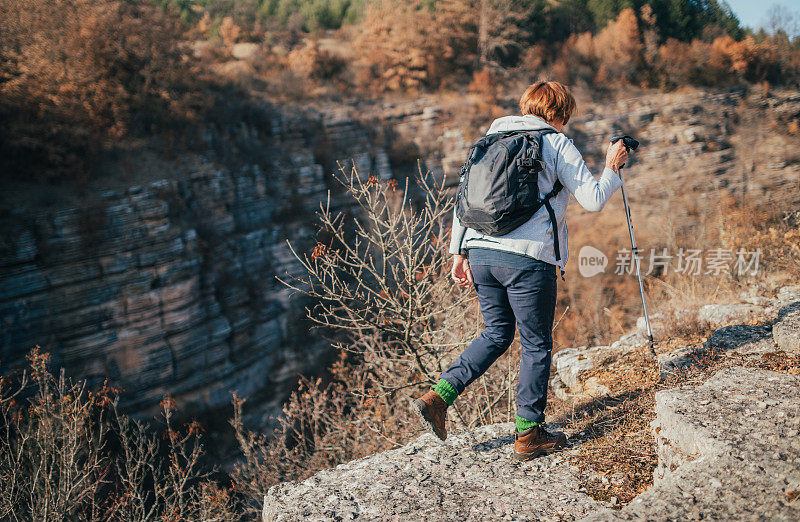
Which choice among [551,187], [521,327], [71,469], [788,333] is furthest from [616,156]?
[71,469]

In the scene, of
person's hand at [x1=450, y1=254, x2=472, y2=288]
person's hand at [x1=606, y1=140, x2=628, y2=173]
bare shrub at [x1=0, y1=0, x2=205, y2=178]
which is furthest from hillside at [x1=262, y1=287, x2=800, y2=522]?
bare shrub at [x1=0, y1=0, x2=205, y2=178]

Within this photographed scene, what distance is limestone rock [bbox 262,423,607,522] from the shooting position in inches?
83.8

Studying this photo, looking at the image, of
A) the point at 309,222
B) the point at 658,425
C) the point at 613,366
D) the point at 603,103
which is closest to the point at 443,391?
the point at 658,425

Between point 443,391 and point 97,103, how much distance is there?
1210 centimetres

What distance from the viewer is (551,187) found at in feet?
7.23

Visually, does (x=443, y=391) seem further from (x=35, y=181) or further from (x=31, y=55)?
(x=31, y=55)

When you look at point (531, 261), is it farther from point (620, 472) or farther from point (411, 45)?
point (411, 45)

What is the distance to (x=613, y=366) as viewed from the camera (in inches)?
143

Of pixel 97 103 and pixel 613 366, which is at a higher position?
pixel 97 103

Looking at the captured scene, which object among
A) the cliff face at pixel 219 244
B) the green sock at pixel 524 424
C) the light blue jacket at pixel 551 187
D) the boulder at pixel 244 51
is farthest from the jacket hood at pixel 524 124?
the boulder at pixel 244 51

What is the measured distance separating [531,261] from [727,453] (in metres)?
1.08

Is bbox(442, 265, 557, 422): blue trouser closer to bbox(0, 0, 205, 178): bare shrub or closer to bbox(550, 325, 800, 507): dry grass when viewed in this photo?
bbox(550, 325, 800, 507): dry grass

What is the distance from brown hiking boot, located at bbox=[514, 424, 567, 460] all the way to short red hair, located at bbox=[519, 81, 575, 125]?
59.4 inches

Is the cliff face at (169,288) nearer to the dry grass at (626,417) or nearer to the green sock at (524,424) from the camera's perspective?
the dry grass at (626,417)
